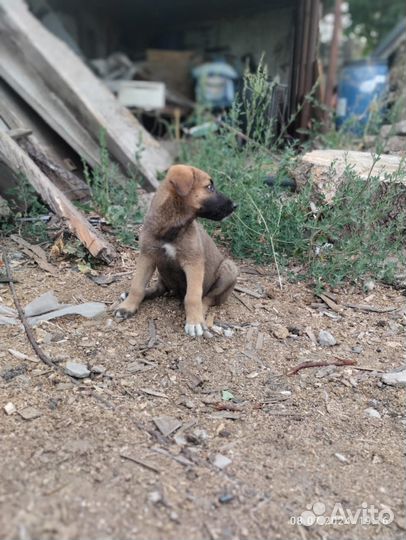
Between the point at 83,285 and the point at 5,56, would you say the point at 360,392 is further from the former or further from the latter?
the point at 5,56

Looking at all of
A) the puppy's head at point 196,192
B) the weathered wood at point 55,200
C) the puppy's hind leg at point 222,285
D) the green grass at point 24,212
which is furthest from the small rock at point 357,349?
the green grass at point 24,212

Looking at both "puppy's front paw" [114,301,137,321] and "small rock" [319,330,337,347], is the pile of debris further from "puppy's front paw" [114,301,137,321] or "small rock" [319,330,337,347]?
"small rock" [319,330,337,347]

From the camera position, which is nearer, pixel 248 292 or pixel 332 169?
pixel 248 292

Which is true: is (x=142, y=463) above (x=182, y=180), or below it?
below

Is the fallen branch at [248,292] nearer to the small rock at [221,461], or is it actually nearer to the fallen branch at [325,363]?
the fallen branch at [325,363]

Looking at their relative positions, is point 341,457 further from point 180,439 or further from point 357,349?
point 357,349

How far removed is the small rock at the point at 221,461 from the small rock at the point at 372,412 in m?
1.06

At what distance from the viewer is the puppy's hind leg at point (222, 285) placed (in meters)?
4.08

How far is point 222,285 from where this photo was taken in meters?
4.08

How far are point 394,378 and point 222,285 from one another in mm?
1425

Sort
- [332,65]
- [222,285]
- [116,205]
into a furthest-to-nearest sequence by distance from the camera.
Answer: [332,65] → [116,205] → [222,285]

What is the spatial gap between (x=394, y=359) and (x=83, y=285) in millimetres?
2502

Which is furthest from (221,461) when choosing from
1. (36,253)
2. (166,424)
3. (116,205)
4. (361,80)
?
(361,80)

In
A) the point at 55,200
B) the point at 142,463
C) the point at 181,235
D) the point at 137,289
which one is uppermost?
the point at 181,235
